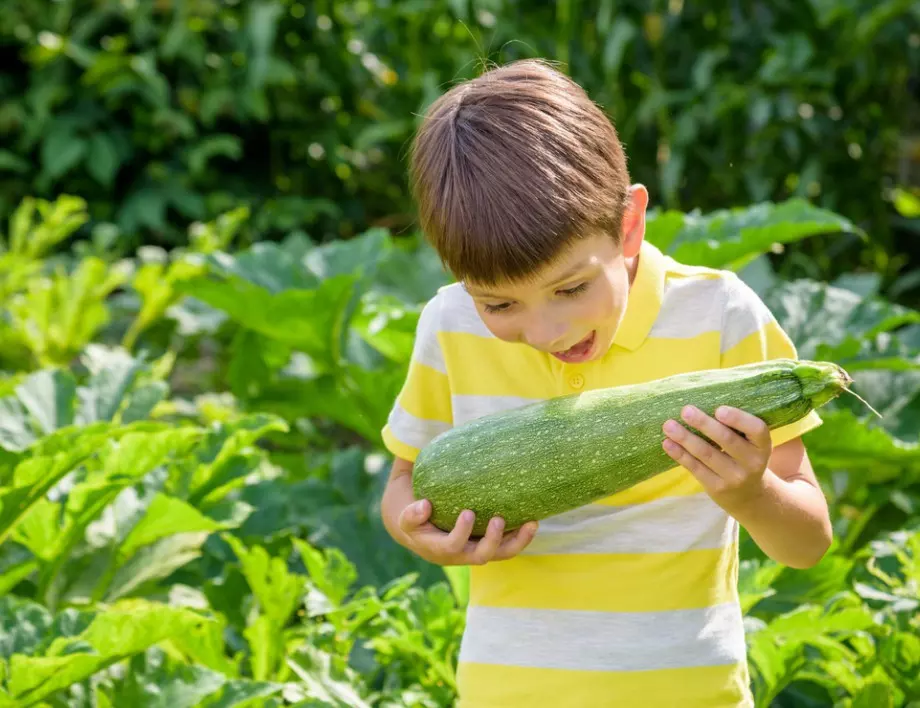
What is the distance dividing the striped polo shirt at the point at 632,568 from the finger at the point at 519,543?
111 millimetres

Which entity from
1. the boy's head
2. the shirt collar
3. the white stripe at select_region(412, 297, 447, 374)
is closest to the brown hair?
the boy's head

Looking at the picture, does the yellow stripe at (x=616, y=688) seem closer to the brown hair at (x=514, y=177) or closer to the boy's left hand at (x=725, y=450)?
the boy's left hand at (x=725, y=450)

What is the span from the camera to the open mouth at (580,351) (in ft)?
5.57

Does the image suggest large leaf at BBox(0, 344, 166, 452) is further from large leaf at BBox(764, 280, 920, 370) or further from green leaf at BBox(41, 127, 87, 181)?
green leaf at BBox(41, 127, 87, 181)

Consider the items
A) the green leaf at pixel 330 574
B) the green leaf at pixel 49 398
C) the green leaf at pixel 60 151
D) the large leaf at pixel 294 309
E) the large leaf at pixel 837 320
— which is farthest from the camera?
the green leaf at pixel 60 151

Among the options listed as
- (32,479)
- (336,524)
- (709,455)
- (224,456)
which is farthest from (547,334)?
(336,524)

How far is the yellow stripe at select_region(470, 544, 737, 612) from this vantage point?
1776mm

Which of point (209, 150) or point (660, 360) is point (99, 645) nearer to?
point (660, 360)

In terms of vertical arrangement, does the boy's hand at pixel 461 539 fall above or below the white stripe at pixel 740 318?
below

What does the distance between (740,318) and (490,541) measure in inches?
18.4

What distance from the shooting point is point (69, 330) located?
3.74 metres

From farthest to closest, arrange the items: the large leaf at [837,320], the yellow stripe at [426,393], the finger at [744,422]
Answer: the large leaf at [837,320], the yellow stripe at [426,393], the finger at [744,422]

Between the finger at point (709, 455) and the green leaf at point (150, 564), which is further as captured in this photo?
the green leaf at point (150, 564)

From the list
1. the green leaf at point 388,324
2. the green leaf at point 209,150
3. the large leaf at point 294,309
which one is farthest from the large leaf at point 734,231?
the green leaf at point 209,150
